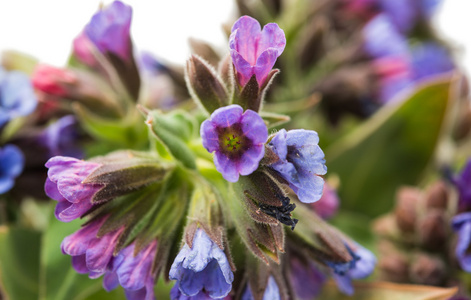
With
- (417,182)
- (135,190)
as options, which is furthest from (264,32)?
(417,182)

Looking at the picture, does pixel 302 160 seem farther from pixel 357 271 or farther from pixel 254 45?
pixel 357 271

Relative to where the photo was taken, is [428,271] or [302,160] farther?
[428,271]

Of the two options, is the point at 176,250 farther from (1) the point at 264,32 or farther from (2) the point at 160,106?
(2) the point at 160,106

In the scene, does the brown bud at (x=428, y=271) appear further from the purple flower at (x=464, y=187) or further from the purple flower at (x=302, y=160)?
the purple flower at (x=302, y=160)

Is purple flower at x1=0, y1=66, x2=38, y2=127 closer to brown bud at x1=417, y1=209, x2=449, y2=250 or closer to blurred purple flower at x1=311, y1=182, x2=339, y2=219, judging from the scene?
blurred purple flower at x1=311, y1=182, x2=339, y2=219

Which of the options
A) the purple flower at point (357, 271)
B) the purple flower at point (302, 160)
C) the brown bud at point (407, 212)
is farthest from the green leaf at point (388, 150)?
the purple flower at point (302, 160)

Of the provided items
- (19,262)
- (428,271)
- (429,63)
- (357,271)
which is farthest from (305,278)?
(429,63)
